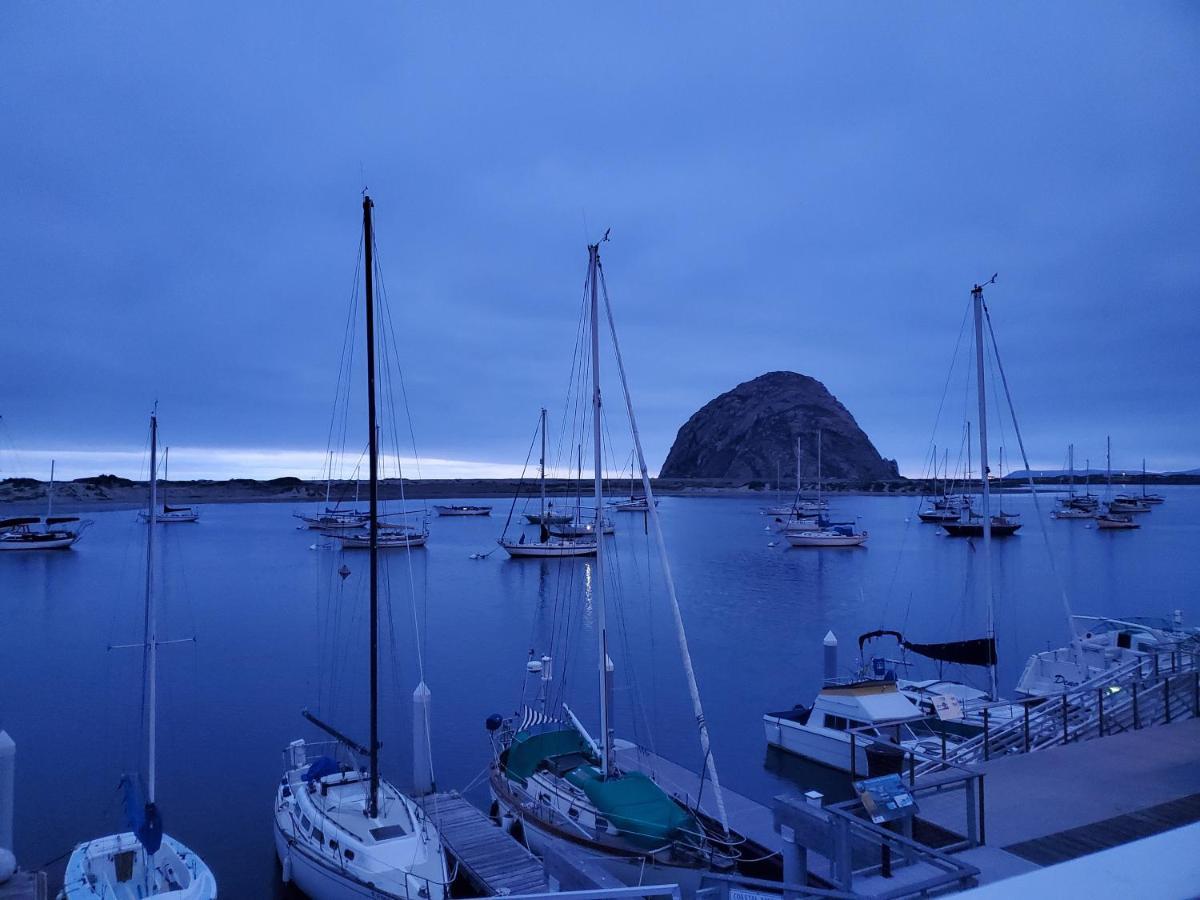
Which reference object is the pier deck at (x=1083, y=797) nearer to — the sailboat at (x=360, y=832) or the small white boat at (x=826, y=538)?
the sailboat at (x=360, y=832)

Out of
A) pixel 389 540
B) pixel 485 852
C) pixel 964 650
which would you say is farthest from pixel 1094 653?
pixel 389 540

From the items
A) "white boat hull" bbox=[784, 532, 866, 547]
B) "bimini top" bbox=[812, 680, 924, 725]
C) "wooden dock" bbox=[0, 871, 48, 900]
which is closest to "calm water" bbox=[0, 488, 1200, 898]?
"bimini top" bbox=[812, 680, 924, 725]

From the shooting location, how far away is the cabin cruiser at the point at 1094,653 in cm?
1855

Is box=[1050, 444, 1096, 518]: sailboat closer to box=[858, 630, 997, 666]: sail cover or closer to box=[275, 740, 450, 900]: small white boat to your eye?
box=[858, 630, 997, 666]: sail cover

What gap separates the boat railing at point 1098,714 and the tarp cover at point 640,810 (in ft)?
12.2

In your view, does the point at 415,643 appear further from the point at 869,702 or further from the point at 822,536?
the point at 822,536

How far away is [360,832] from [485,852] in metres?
1.91

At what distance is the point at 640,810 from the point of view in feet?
36.5

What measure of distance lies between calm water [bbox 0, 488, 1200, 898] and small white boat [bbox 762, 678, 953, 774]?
0.61 m

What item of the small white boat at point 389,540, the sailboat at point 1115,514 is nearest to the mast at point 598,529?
the small white boat at point 389,540

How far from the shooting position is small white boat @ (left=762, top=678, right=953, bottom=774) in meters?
16.4

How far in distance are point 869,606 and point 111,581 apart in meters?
46.9

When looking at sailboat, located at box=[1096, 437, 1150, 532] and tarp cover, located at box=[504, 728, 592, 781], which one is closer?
tarp cover, located at box=[504, 728, 592, 781]

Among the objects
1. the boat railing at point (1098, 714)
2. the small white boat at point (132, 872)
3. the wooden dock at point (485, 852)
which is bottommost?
the wooden dock at point (485, 852)
